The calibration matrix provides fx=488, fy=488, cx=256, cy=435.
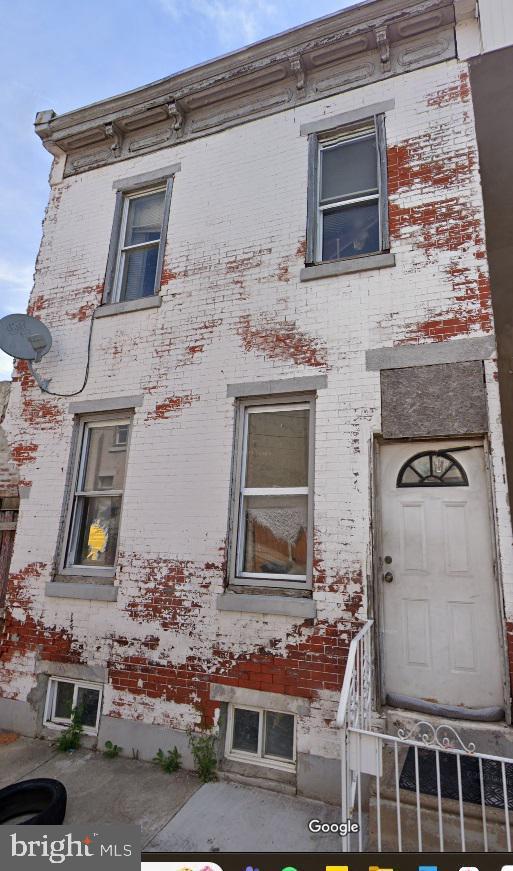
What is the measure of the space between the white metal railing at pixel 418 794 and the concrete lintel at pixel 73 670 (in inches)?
112

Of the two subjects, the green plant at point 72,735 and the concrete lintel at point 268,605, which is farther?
the green plant at point 72,735

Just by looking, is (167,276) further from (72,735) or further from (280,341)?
(72,735)

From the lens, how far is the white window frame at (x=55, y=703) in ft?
16.7

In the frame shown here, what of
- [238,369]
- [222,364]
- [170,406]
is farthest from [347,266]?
[170,406]

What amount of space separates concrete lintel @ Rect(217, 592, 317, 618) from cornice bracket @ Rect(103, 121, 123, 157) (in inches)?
250

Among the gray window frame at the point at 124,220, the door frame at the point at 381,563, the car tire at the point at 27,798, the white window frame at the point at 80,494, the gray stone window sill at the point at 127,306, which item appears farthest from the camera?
the gray window frame at the point at 124,220

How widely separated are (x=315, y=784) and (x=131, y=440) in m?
3.83

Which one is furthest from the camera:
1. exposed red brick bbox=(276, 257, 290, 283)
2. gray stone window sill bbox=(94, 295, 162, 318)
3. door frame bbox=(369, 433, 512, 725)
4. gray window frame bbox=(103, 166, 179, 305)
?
gray window frame bbox=(103, 166, 179, 305)

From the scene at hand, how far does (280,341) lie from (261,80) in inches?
144

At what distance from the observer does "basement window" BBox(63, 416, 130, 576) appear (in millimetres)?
5734

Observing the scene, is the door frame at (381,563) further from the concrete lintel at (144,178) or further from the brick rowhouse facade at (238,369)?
the concrete lintel at (144,178)

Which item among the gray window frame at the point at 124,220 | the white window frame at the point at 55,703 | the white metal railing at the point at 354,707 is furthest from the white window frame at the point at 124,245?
the white metal railing at the point at 354,707

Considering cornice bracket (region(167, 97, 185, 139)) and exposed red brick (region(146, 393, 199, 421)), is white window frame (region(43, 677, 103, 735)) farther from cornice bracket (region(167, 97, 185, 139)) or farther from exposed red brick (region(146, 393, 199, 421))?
cornice bracket (region(167, 97, 185, 139))

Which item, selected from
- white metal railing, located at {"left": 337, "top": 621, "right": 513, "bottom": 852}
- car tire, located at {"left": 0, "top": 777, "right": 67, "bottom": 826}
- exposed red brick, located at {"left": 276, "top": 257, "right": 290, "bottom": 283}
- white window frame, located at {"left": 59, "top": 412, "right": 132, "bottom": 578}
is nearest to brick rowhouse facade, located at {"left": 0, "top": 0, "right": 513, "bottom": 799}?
exposed red brick, located at {"left": 276, "top": 257, "right": 290, "bottom": 283}
